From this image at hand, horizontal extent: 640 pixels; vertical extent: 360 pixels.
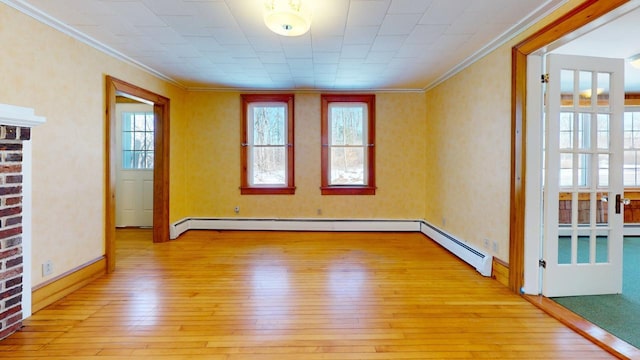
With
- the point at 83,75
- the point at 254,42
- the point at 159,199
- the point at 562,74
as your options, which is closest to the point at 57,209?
the point at 83,75

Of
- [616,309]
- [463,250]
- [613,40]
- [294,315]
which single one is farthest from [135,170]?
[613,40]

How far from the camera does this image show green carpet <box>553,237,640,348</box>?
2.24 metres

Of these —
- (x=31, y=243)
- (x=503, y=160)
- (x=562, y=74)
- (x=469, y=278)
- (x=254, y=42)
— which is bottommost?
(x=469, y=278)

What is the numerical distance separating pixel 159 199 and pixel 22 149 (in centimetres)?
253

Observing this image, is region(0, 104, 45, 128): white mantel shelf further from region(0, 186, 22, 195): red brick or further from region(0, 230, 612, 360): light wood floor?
region(0, 230, 612, 360): light wood floor

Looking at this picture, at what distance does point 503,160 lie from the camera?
3.12 m

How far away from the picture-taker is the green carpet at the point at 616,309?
224 centimetres

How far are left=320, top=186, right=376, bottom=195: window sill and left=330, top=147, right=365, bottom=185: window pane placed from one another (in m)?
0.12

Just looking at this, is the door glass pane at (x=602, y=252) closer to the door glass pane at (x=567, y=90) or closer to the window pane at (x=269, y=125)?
the door glass pane at (x=567, y=90)

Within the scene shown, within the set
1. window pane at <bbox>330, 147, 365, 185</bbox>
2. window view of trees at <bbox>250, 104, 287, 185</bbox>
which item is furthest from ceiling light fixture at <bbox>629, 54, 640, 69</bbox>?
window view of trees at <bbox>250, 104, 287, 185</bbox>

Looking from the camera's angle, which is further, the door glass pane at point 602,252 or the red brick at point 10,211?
the door glass pane at point 602,252

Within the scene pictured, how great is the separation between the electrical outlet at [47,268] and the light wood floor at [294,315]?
29 centimetres

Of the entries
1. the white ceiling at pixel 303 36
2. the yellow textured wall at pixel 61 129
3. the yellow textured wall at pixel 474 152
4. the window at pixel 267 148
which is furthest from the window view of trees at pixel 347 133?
the yellow textured wall at pixel 61 129

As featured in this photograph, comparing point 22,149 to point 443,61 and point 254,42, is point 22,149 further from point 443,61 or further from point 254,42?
point 443,61
